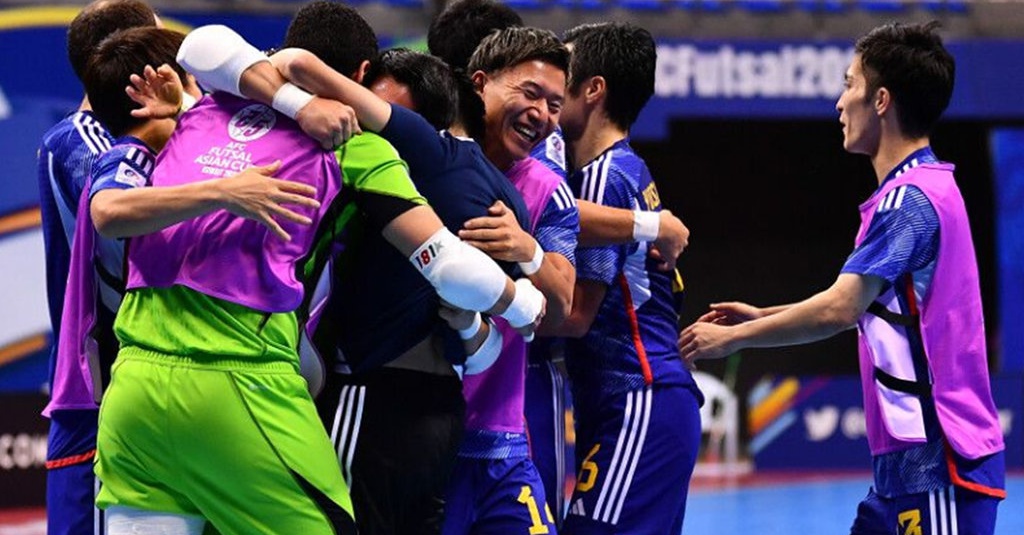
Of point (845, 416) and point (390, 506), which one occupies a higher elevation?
point (390, 506)

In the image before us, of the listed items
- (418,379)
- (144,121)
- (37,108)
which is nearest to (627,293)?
(418,379)

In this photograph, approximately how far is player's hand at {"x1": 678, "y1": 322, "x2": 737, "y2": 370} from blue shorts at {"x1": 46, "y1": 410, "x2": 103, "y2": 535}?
178 centimetres

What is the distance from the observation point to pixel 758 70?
13742mm

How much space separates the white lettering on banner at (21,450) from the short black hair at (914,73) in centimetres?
788

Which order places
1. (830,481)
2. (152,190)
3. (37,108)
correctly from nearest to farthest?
1. (152,190)
2. (37,108)
3. (830,481)

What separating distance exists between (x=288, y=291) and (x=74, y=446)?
4.34 feet

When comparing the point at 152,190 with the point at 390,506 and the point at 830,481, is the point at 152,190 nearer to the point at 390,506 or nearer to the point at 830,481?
the point at 390,506

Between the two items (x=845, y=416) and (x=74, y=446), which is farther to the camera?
(x=845, y=416)

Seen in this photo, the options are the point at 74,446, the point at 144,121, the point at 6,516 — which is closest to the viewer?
the point at 144,121

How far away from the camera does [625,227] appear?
4.87m

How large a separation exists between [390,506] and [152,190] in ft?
3.15

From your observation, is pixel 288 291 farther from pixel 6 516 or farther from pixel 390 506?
pixel 6 516

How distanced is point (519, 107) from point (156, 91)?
3.51ft

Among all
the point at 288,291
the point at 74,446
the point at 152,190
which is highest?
the point at 152,190
